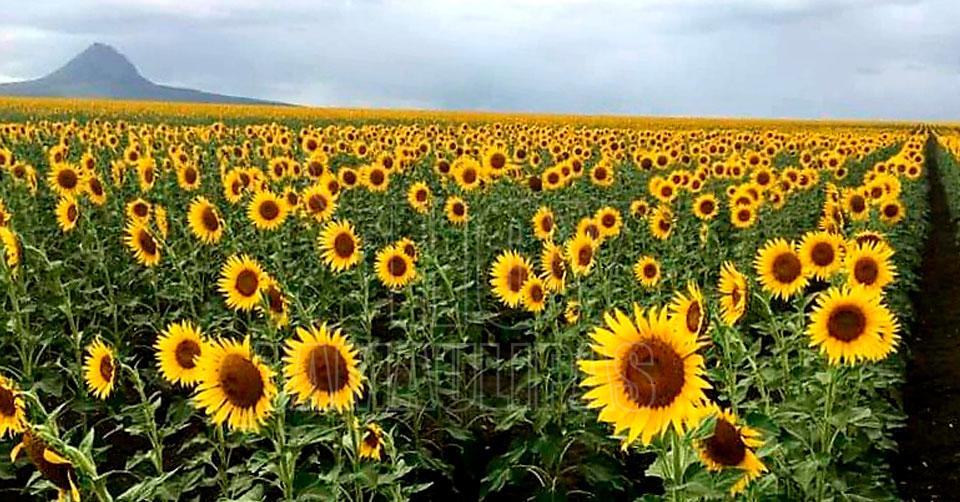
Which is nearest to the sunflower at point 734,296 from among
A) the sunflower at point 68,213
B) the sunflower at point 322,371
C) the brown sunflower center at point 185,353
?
the sunflower at point 322,371

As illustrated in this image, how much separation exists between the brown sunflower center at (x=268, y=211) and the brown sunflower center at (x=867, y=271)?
13.8 ft

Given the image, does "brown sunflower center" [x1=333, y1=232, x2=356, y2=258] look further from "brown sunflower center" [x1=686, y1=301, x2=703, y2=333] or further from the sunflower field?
"brown sunflower center" [x1=686, y1=301, x2=703, y2=333]

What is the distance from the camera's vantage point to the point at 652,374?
268cm

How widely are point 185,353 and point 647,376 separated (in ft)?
7.11

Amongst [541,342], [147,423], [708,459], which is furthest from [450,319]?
[708,459]

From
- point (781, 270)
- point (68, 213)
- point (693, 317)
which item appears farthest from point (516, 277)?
point (68, 213)

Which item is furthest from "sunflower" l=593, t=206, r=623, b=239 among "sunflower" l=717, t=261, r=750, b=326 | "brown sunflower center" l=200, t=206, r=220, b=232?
"brown sunflower center" l=200, t=206, r=220, b=232

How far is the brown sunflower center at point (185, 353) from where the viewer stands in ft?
13.4

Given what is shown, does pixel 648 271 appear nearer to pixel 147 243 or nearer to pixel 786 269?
pixel 786 269

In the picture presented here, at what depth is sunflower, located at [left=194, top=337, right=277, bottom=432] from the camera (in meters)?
3.24

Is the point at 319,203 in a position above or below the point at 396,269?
above

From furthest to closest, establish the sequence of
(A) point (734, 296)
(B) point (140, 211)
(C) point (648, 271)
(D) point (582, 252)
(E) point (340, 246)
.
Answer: (B) point (140, 211) → (C) point (648, 271) → (E) point (340, 246) → (D) point (582, 252) → (A) point (734, 296)

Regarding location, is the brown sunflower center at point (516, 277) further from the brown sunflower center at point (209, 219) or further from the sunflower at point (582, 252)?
the brown sunflower center at point (209, 219)

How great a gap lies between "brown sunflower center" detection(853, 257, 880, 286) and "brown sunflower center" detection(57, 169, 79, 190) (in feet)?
20.7
